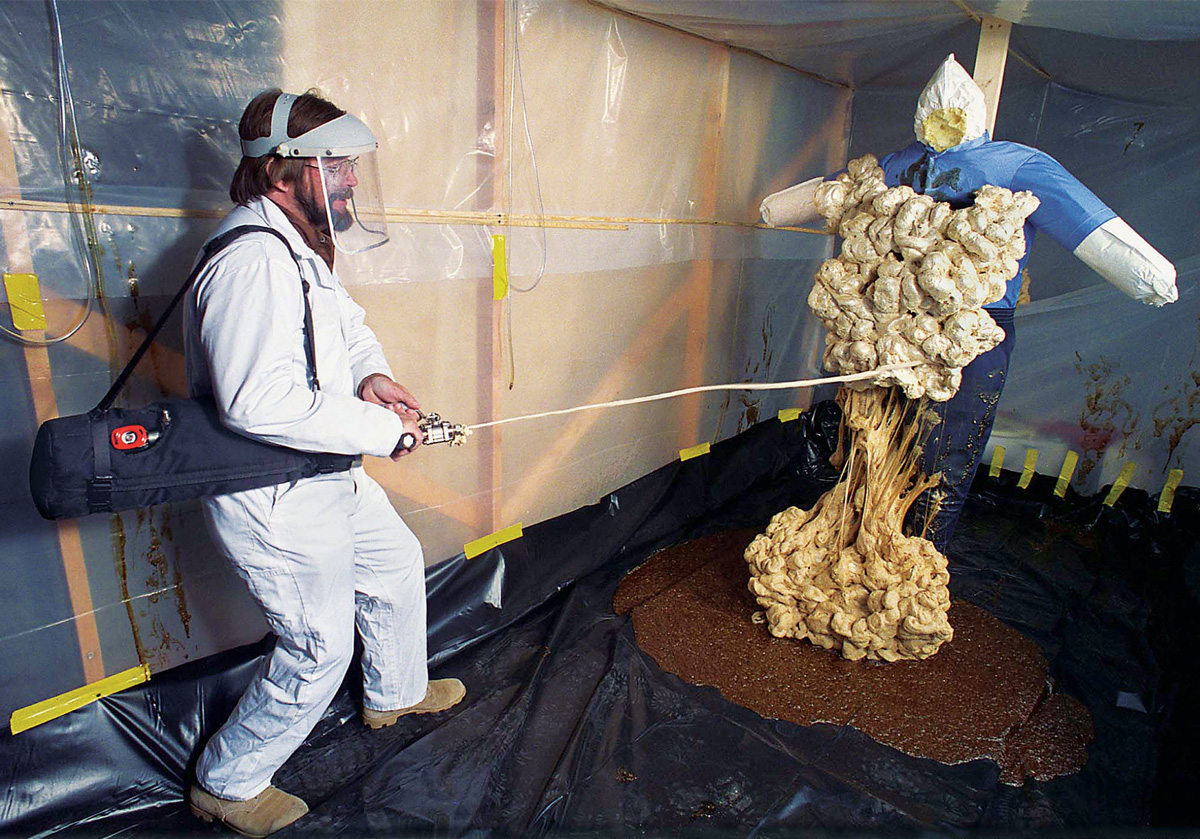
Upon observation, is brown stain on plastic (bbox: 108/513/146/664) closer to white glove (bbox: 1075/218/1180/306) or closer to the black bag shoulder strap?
the black bag shoulder strap

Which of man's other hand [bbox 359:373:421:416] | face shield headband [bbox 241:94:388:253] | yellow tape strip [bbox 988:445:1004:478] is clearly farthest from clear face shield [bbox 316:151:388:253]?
yellow tape strip [bbox 988:445:1004:478]

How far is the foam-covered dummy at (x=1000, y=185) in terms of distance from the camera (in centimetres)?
186

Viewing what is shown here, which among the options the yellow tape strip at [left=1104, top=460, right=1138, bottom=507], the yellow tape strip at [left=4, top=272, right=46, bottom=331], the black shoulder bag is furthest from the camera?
the yellow tape strip at [left=1104, top=460, right=1138, bottom=507]

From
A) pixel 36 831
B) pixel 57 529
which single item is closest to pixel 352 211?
pixel 57 529

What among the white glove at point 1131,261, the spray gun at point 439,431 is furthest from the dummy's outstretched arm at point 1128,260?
the spray gun at point 439,431

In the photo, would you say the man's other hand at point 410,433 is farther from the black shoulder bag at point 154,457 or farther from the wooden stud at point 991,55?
the wooden stud at point 991,55

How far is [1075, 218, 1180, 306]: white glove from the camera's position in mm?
1826

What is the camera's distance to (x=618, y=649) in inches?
87.1

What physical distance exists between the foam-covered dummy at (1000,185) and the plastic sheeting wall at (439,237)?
3.43 ft

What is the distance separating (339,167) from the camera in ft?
4.84

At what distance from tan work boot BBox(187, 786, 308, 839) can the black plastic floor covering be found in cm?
3

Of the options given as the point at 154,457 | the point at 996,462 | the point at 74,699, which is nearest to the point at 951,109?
the point at 154,457

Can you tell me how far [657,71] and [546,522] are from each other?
5.64 ft

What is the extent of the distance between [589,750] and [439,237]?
4.83 feet
